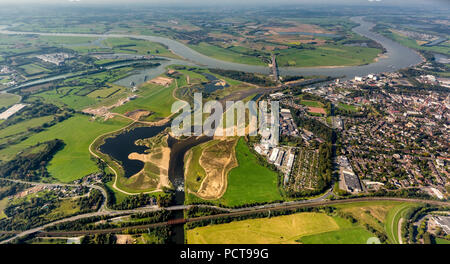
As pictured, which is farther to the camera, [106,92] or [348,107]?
[106,92]

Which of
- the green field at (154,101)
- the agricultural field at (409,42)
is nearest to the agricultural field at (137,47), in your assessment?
the green field at (154,101)

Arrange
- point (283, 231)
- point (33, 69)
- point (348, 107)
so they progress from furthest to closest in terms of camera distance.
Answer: point (33, 69), point (348, 107), point (283, 231)

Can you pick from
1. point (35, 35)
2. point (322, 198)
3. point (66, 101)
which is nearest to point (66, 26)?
point (35, 35)

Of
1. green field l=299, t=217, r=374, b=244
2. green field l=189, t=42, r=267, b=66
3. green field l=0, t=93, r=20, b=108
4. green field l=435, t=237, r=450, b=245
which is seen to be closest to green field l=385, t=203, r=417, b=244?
green field l=299, t=217, r=374, b=244

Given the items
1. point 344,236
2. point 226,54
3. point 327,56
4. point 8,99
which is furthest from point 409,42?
point 8,99

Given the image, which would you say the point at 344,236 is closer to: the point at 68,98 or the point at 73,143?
the point at 73,143

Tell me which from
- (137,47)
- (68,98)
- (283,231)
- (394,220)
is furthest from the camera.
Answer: (137,47)

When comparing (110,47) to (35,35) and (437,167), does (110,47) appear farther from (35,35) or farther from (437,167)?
(437,167)

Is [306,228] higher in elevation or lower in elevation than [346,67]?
lower
